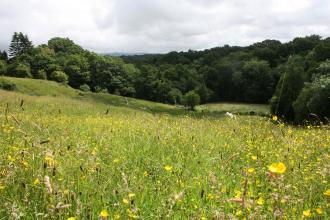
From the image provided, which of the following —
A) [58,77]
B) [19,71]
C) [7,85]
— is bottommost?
[58,77]

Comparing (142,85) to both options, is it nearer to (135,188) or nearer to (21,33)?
(21,33)

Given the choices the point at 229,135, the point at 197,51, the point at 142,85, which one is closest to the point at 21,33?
the point at 142,85

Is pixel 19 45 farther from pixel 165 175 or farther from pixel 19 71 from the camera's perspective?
pixel 165 175

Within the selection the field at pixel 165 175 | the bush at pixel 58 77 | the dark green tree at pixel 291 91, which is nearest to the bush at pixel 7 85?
the dark green tree at pixel 291 91

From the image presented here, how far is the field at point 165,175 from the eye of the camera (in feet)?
9.66

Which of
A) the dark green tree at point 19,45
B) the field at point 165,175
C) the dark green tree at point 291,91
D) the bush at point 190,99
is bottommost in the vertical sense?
the bush at point 190,99

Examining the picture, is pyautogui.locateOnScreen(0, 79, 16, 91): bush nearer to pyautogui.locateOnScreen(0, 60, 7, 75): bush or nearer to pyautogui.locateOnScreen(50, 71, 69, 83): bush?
pyautogui.locateOnScreen(0, 60, 7, 75): bush

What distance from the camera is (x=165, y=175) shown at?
451cm

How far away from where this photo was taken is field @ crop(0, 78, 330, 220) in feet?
9.66

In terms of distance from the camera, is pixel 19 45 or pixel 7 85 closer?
pixel 7 85

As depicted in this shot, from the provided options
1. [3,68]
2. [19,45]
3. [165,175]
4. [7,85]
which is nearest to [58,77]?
[3,68]

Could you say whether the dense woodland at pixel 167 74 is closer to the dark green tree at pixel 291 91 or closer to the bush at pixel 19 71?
the bush at pixel 19 71

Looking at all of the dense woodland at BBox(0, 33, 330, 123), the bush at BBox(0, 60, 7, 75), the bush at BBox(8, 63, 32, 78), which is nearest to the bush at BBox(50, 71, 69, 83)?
the dense woodland at BBox(0, 33, 330, 123)

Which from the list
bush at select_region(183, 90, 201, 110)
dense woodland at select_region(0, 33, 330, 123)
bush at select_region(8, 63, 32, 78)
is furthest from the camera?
Result: dense woodland at select_region(0, 33, 330, 123)
